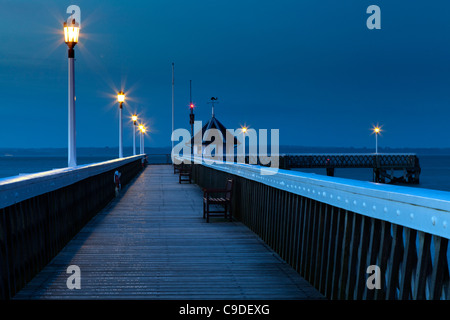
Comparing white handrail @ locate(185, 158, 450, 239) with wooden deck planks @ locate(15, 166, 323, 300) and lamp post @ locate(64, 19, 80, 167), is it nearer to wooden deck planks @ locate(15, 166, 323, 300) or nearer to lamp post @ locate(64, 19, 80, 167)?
wooden deck planks @ locate(15, 166, 323, 300)

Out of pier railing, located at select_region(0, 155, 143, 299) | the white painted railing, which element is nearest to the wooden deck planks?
pier railing, located at select_region(0, 155, 143, 299)

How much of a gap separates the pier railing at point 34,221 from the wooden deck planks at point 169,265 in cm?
18

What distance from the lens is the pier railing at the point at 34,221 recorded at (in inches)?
202

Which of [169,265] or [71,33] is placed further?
[71,33]

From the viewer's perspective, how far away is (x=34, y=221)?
635 cm

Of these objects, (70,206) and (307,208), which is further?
(70,206)

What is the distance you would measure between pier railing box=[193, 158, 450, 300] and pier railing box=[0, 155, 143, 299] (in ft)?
9.97

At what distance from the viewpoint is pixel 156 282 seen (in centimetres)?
578

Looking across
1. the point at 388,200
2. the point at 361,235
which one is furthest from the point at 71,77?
the point at 388,200

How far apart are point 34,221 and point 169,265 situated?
1.73 meters

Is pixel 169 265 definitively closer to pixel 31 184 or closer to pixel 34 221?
pixel 34 221

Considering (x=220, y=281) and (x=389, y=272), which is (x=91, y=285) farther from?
(x=389, y=272)
